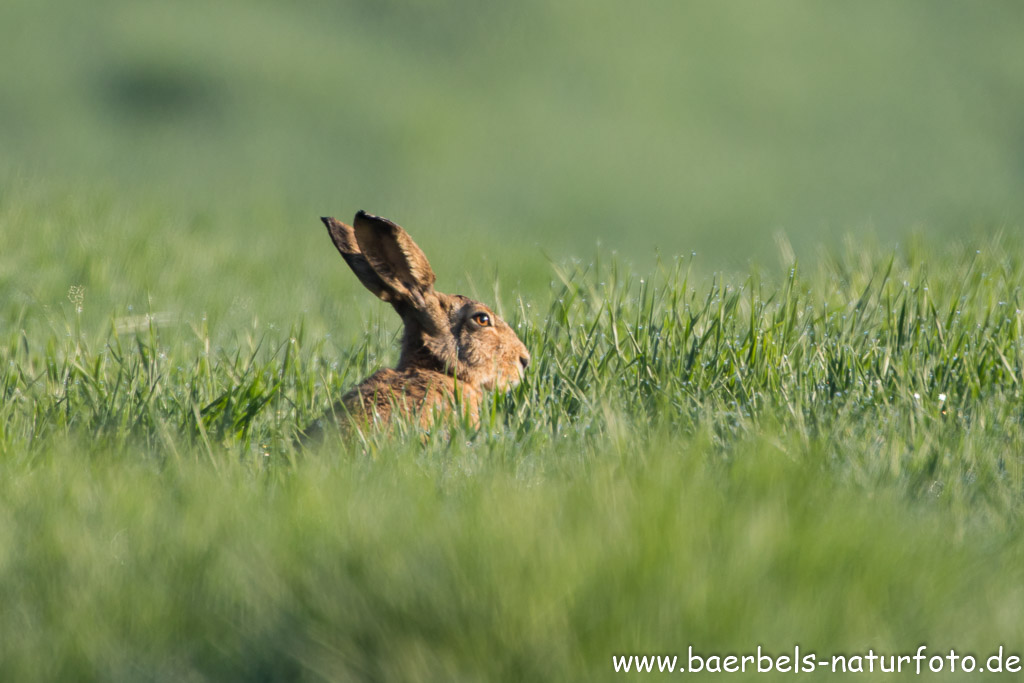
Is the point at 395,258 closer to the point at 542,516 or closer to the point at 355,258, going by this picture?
the point at 355,258

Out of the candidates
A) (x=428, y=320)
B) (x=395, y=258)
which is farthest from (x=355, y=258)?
(x=428, y=320)

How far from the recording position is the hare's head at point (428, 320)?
4.46 meters

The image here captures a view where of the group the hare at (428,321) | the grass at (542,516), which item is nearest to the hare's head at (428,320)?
the hare at (428,321)

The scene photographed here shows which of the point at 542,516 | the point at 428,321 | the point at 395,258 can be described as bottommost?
the point at 542,516

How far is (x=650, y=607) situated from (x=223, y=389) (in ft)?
8.93

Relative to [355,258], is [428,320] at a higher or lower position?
lower

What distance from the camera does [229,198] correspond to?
922cm

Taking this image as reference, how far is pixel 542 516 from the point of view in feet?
7.68

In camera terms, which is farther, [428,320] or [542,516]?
[428,320]

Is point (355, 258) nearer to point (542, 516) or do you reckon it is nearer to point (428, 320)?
point (428, 320)

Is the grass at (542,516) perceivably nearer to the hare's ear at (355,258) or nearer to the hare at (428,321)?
the hare at (428,321)

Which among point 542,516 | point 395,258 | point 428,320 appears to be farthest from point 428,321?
point 542,516

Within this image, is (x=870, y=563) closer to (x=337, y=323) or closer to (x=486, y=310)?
(x=486, y=310)

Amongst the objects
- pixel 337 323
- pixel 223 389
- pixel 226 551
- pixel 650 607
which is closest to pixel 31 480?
pixel 226 551
